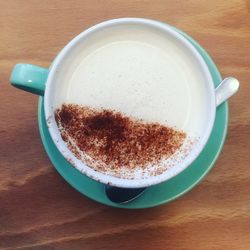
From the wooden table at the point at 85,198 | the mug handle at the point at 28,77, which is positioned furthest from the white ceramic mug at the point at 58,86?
the wooden table at the point at 85,198

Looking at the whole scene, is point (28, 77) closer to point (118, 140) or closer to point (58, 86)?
point (58, 86)

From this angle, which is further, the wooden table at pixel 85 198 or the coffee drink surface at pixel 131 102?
the wooden table at pixel 85 198

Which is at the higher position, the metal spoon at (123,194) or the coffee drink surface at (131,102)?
the coffee drink surface at (131,102)

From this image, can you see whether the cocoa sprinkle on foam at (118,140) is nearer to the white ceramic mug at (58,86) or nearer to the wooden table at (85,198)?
the white ceramic mug at (58,86)

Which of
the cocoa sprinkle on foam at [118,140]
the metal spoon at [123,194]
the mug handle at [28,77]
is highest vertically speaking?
the mug handle at [28,77]

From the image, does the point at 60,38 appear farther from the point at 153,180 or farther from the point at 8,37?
the point at 153,180

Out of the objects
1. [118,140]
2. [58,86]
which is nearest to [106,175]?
[118,140]

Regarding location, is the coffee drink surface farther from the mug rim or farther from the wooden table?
the wooden table
